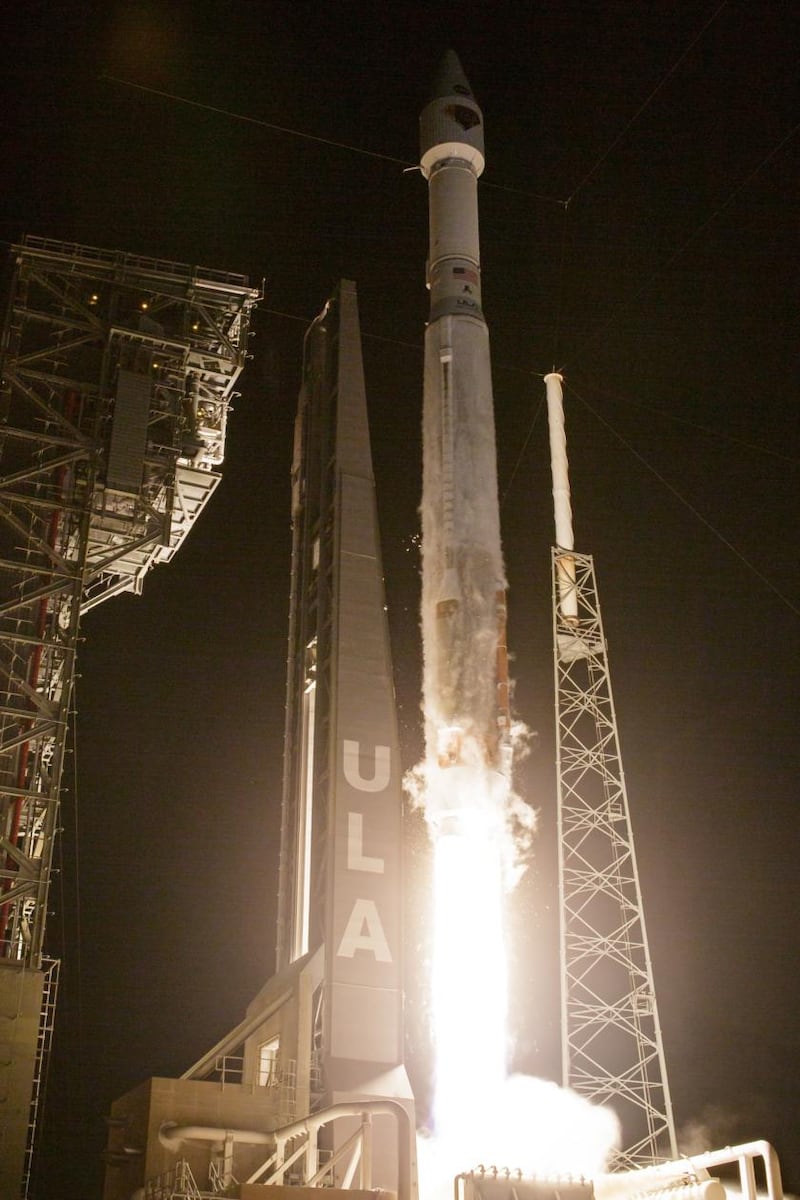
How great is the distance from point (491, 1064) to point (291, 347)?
20107mm

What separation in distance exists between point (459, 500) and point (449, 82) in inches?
356

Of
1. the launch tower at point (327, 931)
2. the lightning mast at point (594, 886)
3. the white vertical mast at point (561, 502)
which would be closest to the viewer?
the launch tower at point (327, 931)

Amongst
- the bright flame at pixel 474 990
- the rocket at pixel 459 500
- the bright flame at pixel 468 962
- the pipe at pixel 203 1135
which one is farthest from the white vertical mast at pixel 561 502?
the pipe at pixel 203 1135

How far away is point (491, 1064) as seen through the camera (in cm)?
2086

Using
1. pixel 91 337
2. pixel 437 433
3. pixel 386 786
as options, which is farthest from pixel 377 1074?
pixel 91 337

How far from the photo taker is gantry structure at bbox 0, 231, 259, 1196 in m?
25.0

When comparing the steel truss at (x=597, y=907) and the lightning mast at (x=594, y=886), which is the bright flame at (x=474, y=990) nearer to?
the steel truss at (x=597, y=907)

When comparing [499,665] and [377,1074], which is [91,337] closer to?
[499,665]

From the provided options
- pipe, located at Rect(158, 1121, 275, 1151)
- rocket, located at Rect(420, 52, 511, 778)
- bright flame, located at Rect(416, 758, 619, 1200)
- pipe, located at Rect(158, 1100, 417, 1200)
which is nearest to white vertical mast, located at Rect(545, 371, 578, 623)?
rocket, located at Rect(420, 52, 511, 778)

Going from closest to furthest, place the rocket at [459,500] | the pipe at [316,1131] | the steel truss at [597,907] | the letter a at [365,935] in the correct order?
the pipe at [316,1131] < the letter a at [365,935] < the rocket at [459,500] < the steel truss at [597,907]

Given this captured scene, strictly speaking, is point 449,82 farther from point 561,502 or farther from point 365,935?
point 365,935

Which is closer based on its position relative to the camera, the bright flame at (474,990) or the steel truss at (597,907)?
the bright flame at (474,990)

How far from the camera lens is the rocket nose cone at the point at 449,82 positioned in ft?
87.3

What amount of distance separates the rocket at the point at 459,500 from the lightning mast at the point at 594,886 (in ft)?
14.4
